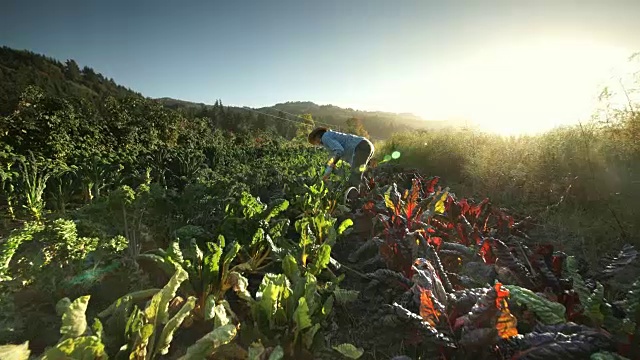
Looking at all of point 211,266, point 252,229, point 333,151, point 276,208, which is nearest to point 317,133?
point 333,151

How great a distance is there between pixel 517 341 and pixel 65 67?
72.3m

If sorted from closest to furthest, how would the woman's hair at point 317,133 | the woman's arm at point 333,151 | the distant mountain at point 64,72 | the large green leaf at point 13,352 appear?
the large green leaf at point 13,352 → the woman's arm at point 333,151 → the woman's hair at point 317,133 → the distant mountain at point 64,72

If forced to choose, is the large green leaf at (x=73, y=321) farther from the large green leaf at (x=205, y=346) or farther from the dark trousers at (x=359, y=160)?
the dark trousers at (x=359, y=160)

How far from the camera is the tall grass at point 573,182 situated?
3.34 m

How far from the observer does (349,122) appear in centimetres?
4872

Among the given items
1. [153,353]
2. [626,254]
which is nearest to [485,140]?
[626,254]

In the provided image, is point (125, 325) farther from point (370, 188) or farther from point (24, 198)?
point (24, 198)

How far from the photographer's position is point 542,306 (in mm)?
1329

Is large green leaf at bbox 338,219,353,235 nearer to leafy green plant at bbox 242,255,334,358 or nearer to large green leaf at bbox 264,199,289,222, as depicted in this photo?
large green leaf at bbox 264,199,289,222

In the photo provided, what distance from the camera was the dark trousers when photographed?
5.42 m

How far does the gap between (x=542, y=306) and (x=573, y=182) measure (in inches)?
172

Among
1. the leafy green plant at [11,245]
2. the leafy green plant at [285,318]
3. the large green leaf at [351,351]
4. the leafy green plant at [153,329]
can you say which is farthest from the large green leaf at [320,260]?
the leafy green plant at [11,245]

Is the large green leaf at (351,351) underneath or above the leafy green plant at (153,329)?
underneath

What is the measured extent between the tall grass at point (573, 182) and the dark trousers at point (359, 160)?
2.15 m
